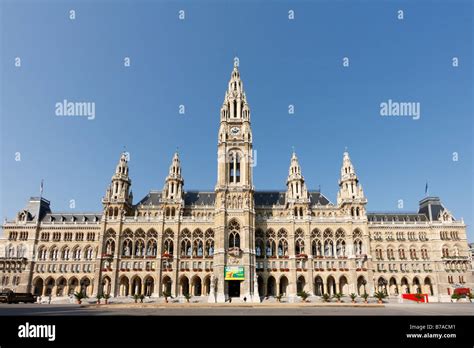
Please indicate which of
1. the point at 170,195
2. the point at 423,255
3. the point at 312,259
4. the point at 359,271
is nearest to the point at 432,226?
the point at 423,255

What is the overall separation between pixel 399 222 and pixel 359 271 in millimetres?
18559

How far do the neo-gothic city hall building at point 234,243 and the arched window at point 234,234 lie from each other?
0.69 feet

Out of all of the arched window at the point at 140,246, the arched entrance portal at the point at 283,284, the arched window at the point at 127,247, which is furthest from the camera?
the arched window at the point at 140,246

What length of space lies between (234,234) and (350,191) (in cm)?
2962

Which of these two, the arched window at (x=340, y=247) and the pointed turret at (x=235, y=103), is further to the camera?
the pointed turret at (x=235, y=103)

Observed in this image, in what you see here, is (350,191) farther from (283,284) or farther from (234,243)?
(234,243)

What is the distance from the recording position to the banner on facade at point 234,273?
62106 millimetres

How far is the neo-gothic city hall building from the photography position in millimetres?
66812

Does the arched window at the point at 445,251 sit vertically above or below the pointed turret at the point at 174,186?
below

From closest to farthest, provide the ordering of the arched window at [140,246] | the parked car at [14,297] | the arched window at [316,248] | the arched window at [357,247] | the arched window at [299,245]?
the parked car at [14,297]
the arched window at [357,247]
the arched window at [316,248]
the arched window at [299,245]
the arched window at [140,246]

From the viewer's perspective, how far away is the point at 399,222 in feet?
252

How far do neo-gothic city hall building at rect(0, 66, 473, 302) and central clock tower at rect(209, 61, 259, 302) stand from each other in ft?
0.74

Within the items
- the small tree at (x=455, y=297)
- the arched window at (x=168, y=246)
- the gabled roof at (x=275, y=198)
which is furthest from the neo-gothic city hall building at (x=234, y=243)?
the small tree at (x=455, y=297)

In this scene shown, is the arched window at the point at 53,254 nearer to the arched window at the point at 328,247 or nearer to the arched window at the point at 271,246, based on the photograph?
the arched window at the point at 271,246
